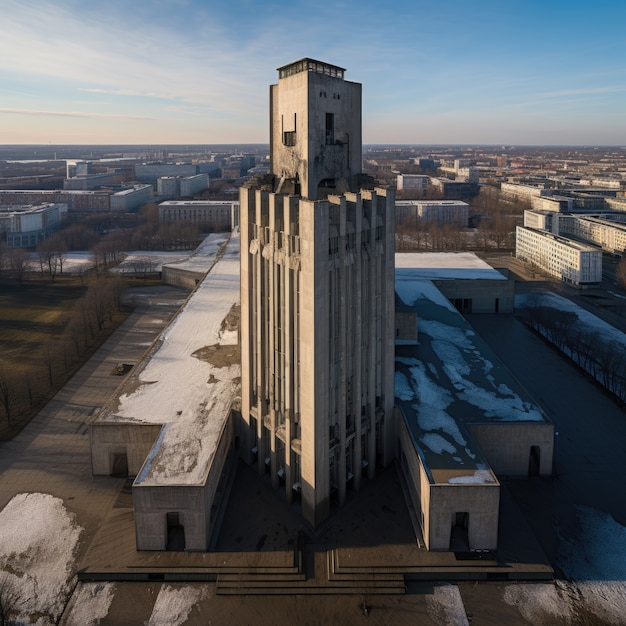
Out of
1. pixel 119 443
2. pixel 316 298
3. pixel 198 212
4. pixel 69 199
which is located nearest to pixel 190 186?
pixel 69 199

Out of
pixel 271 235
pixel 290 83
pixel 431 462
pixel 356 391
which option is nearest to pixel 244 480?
pixel 356 391

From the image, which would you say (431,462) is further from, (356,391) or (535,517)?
(535,517)

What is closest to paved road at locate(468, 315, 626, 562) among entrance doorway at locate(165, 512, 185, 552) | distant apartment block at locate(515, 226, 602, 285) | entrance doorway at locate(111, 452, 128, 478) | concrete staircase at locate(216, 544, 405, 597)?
concrete staircase at locate(216, 544, 405, 597)

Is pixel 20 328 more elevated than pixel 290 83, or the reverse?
pixel 290 83

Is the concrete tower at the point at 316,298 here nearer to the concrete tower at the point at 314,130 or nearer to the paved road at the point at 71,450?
the concrete tower at the point at 314,130

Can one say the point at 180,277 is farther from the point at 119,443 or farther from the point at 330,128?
the point at 330,128
